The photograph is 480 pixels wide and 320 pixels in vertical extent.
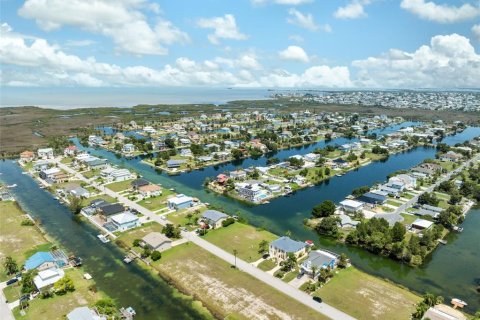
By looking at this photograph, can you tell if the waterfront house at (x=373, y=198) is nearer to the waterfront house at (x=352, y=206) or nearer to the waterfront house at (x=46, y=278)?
the waterfront house at (x=352, y=206)

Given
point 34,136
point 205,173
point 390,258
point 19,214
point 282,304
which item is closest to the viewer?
point 282,304

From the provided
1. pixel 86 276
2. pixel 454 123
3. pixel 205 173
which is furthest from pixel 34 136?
pixel 454 123

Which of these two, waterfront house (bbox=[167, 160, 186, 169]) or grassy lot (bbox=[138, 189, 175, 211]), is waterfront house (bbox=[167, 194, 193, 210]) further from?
waterfront house (bbox=[167, 160, 186, 169])

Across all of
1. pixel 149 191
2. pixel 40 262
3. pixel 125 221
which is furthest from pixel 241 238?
pixel 40 262

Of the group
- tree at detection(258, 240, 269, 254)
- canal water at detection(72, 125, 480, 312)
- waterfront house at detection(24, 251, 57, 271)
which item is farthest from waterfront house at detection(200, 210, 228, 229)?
waterfront house at detection(24, 251, 57, 271)

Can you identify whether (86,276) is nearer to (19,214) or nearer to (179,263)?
(179,263)

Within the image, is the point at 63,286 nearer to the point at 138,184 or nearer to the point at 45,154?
the point at 138,184
